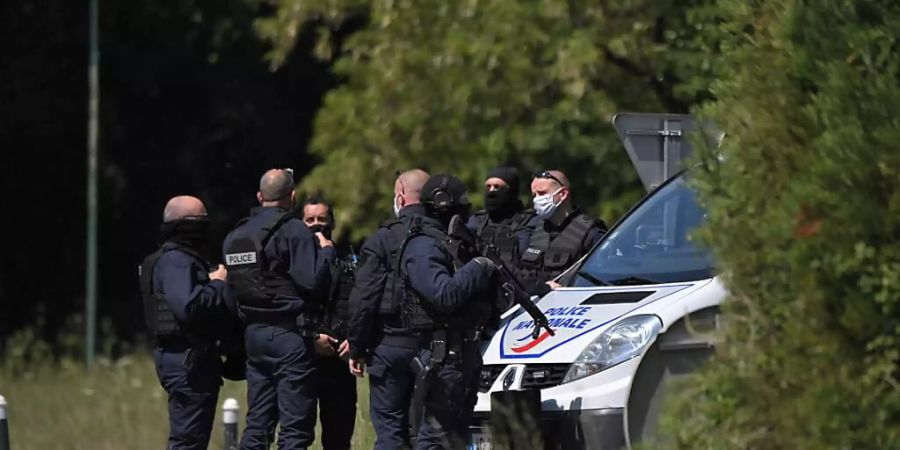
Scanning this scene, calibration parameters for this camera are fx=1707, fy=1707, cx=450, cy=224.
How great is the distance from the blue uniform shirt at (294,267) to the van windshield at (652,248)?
137cm

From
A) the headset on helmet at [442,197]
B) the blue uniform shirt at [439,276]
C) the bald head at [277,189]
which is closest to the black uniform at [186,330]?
the bald head at [277,189]

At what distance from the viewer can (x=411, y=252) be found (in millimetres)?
7918

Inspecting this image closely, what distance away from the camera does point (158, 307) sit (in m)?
8.88

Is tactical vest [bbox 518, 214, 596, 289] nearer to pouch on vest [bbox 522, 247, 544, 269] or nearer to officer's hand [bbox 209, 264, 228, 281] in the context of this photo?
pouch on vest [bbox 522, 247, 544, 269]

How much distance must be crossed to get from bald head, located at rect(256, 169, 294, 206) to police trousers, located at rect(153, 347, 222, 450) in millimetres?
918

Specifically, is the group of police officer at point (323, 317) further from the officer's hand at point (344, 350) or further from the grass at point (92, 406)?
the grass at point (92, 406)

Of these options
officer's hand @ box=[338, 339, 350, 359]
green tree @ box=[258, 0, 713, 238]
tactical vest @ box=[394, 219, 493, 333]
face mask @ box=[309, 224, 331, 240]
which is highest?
green tree @ box=[258, 0, 713, 238]

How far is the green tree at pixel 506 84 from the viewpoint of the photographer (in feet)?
49.3

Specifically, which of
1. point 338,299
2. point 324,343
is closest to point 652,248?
point 338,299

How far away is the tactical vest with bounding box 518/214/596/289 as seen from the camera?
9.87 m

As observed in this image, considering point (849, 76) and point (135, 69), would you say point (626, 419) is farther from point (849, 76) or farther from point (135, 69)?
point (135, 69)

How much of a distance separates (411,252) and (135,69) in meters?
19.6

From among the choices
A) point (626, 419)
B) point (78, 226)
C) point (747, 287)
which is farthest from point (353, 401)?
point (78, 226)

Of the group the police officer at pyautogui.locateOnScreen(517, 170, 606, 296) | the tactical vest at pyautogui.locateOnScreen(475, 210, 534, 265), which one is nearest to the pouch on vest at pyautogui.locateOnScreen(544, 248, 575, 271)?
the police officer at pyautogui.locateOnScreen(517, 170, 606, 296)
